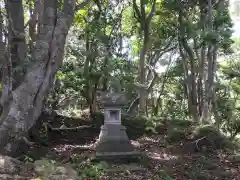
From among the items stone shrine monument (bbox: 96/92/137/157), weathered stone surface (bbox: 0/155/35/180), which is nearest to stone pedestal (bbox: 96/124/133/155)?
stone shrine monument (bbox: 96/92/137/157)

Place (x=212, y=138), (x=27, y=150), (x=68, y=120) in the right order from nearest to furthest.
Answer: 1. (x=27, y=150)
2. (x=212, y=138)
3. (x=68, y=120)

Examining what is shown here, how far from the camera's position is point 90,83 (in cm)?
1115

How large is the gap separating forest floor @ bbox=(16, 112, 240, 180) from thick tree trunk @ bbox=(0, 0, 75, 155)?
3.97ft

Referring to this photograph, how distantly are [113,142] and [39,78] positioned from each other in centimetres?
273

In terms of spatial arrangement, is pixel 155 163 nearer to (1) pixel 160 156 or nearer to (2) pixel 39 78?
(1) pixel 160 156

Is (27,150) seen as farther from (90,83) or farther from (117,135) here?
(90,83)

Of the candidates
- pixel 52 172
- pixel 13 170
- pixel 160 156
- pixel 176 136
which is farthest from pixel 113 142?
pixel 13 170

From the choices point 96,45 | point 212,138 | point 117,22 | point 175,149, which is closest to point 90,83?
point 96,45

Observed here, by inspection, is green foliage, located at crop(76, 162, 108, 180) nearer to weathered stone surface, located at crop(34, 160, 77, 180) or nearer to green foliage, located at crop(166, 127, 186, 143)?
weathered stone surface, located at crop(34, 160, 77, 180)

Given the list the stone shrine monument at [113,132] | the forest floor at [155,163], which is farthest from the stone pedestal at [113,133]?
the forest floor at [155,163]

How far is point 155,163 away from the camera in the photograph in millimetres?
7789

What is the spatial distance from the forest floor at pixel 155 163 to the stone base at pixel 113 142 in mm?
Result: 326

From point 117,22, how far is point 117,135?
5709 millimetres

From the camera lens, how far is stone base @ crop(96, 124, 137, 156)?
7.82 m
